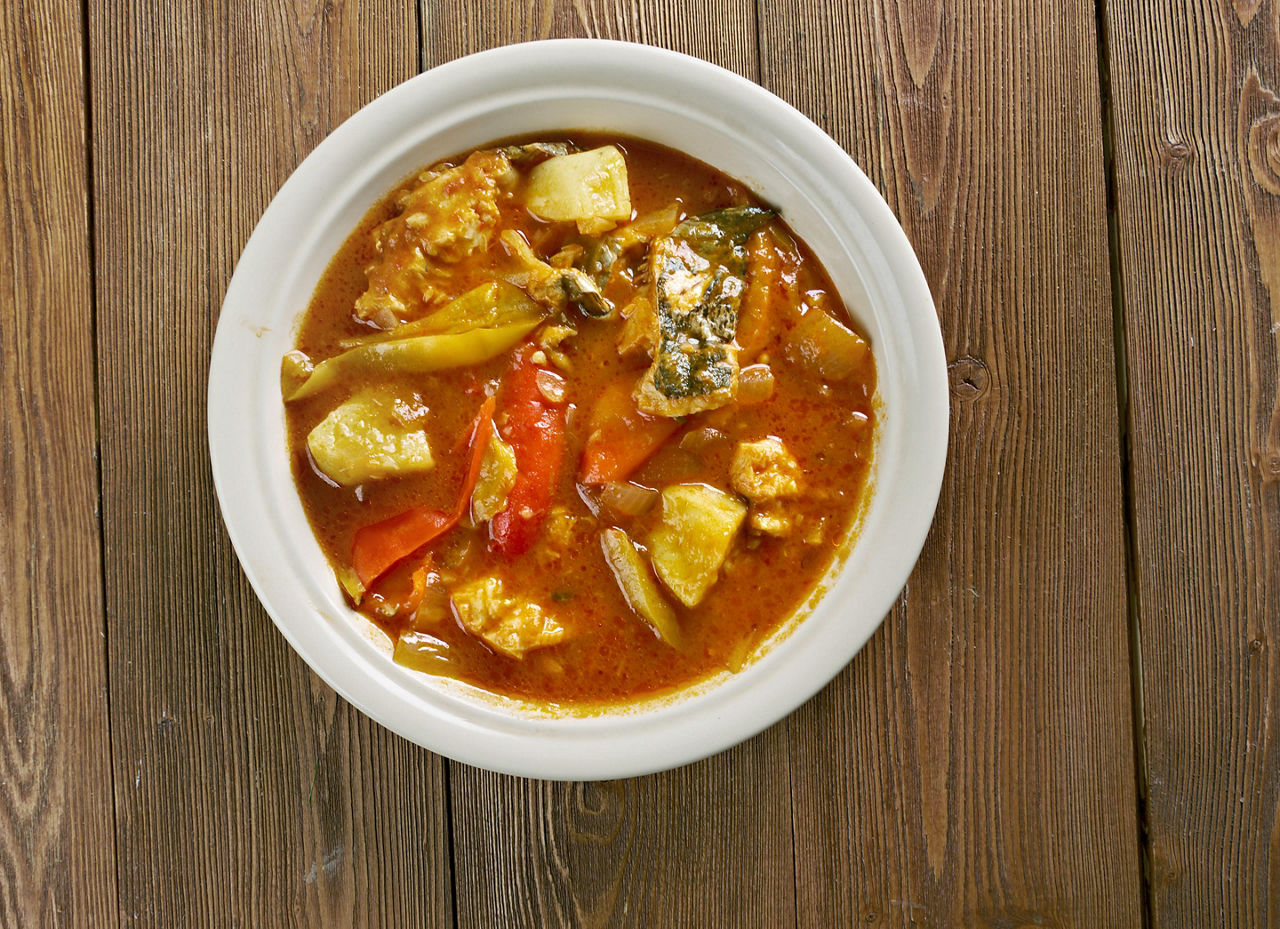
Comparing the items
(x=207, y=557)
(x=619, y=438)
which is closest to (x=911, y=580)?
(x=619, y=438)

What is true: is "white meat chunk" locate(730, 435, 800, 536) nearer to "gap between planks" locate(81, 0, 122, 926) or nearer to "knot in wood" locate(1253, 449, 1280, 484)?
"knot in wood" locate(1253, 449, 1280, 484)

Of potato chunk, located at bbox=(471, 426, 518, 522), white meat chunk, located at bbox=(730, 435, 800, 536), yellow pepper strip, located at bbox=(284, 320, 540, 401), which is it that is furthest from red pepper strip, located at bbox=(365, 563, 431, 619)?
white meat chunk, located at bbox=(730, 435, 800, 536)

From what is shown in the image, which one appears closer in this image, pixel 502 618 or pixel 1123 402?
pixel 502 618

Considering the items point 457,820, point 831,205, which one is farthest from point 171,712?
point 831,205

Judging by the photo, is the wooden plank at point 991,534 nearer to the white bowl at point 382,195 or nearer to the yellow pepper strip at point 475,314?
the white bowl at point 382,195

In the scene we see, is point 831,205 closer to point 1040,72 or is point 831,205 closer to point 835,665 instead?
point 1040,72

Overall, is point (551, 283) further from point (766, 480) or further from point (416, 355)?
point (766, 480)

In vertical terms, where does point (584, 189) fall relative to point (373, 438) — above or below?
above
